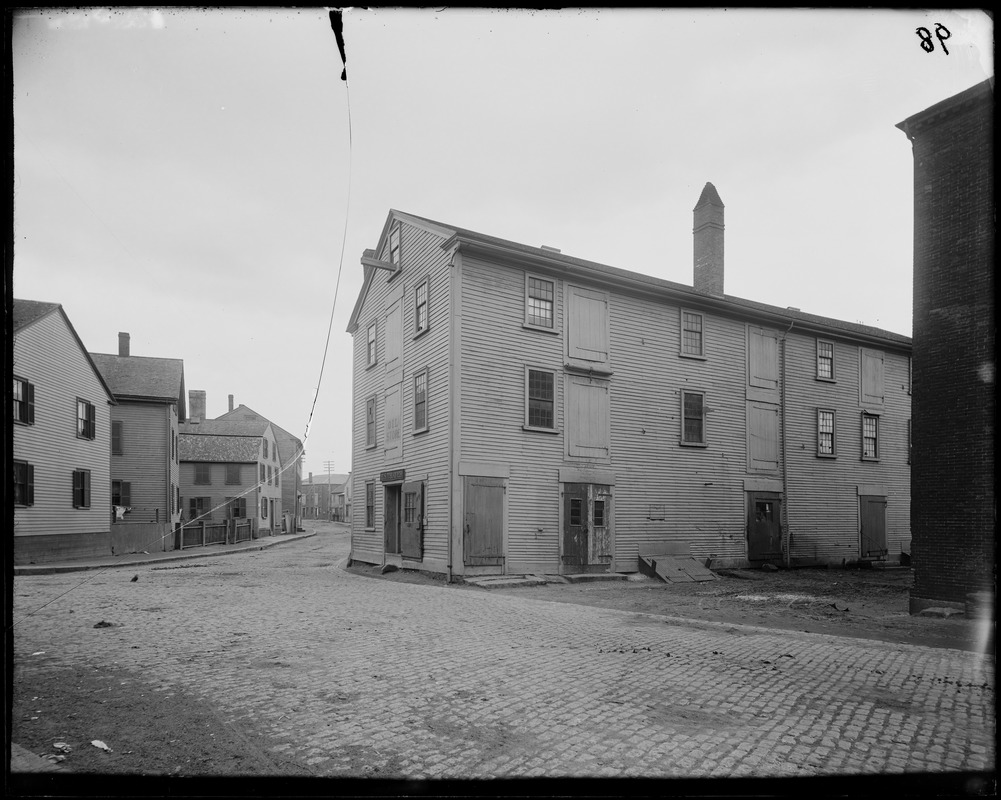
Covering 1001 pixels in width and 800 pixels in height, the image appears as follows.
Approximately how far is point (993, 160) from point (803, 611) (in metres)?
12.5

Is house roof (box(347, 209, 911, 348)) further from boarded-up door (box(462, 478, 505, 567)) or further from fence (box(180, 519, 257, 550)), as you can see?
fence (box(180, 519, 257, 550))

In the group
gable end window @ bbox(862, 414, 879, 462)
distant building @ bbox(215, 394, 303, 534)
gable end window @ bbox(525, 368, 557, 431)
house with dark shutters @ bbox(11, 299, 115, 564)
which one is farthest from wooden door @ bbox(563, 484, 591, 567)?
distant building @ bbox(215, 394, 303, 534)

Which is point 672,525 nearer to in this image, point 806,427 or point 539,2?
point 806,427

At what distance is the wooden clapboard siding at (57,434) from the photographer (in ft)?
79.5

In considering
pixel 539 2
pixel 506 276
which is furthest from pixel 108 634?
pixel 506 276

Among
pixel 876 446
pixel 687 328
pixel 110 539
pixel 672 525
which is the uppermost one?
pixel 687 328

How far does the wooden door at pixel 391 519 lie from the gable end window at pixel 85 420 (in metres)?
13.7

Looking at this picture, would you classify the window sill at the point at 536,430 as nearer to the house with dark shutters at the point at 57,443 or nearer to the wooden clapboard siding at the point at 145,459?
the house with dark shutters at the point at 57,443

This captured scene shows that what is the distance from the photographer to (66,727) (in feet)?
18.6

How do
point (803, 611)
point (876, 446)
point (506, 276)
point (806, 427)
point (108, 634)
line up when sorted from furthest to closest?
1. point (876, 446)
2. point (806, 427)
3. point (506, 276)
4. point (803, 611)
5. point (108, 634)

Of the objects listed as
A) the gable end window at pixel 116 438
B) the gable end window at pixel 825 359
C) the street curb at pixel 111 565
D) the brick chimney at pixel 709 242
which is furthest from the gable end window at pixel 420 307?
the gable end window at pixel 116 438

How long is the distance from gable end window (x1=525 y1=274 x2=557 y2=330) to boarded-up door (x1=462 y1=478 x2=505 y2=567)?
4683mm

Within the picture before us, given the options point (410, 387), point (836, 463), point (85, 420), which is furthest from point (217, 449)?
point (836, 463)

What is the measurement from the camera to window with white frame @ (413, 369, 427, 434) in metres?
20.8
